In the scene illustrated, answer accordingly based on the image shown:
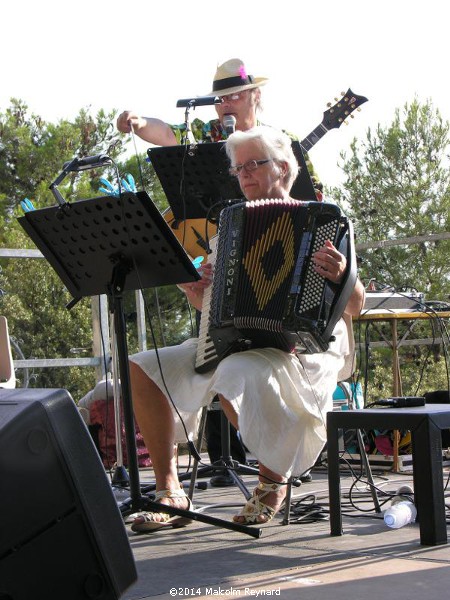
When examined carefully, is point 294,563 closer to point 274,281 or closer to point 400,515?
point 400,515

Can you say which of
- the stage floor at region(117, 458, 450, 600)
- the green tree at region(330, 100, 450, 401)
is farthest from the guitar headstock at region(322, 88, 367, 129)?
the green tree at region(330, 100, 450, 401)

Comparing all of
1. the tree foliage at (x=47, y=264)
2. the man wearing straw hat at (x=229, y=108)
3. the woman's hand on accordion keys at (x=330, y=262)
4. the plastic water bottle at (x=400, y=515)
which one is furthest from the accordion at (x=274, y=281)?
the tree foliage at (x=47, y=264)

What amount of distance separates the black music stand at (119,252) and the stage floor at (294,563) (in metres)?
0.13

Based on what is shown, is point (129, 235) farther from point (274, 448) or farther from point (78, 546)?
point (78, 546)

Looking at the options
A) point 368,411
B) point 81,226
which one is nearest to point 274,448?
point 368,411

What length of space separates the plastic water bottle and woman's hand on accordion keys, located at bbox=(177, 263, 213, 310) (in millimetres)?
1011

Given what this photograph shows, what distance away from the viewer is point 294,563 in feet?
7.80

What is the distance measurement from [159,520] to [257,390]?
57cm

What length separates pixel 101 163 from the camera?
9.32 feet

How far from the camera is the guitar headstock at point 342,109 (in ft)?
15.0

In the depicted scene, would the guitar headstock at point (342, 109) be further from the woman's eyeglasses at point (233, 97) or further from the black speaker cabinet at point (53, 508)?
the black speaker cabinet at point (53, 508)

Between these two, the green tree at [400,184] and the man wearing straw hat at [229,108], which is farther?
the green tree at [400,184]

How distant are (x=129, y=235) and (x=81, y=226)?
0.17 metres

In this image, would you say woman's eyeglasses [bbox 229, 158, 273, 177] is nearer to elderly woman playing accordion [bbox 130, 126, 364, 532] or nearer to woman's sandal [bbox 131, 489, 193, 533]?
elderly woman playing accordion [bbox 130, 126, 364, 532]
